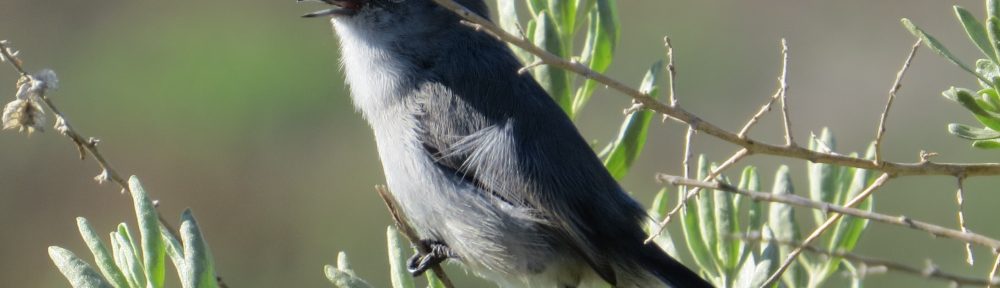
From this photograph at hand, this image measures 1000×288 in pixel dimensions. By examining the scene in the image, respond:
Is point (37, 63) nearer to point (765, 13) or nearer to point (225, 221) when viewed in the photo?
point (225, 221)

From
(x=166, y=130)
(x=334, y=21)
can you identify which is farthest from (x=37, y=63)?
(x=334, y=21)

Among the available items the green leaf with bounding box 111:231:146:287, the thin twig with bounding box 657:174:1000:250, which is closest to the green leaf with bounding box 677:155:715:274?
the thin twig with bounding box 657:174:1000:250

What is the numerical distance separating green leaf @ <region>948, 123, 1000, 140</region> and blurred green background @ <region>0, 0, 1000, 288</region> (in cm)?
527

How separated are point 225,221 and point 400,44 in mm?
4666

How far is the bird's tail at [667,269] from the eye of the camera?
9.96 ft

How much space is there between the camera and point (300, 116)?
860 cm

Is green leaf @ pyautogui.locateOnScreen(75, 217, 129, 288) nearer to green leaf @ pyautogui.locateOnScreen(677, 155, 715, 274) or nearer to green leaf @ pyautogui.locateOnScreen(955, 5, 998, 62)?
green leaf @ pyautogui.locateOnScreen(677, 155, 715, 274)

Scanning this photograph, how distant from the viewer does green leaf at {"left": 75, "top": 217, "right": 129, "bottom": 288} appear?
1977 mm

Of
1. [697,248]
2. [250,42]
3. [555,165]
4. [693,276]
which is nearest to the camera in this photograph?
[697,248]

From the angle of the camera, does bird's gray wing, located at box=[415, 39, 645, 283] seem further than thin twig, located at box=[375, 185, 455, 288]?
Yes

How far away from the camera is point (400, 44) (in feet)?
12.4

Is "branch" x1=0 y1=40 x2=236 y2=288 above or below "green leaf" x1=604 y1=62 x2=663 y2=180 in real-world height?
above

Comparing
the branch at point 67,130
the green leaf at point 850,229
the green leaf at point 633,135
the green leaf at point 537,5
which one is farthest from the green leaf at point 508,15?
the branch at point 67,130

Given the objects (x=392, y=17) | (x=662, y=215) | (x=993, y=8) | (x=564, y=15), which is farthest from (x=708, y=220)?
(x=392, y=17)
